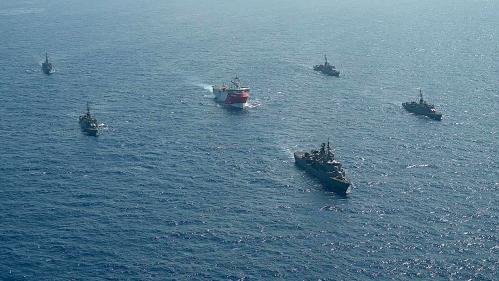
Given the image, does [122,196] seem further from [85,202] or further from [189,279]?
[189,279]

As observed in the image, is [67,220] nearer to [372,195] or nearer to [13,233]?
[13,233]

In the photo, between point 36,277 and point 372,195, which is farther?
point 372,195

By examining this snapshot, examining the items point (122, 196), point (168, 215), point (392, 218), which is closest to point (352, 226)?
point (392, 218)

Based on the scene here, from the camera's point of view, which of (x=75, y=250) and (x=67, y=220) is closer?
(x=75, y=250)

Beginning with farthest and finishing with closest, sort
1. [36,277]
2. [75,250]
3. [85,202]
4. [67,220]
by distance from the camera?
[85,202] < [67,220] < [75,250] < [36,277]

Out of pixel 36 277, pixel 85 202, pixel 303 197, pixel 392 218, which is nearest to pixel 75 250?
pixel 36 277

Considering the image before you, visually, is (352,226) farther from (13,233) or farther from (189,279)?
(13,233)

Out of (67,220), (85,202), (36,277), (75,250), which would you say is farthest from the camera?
(85,202)
